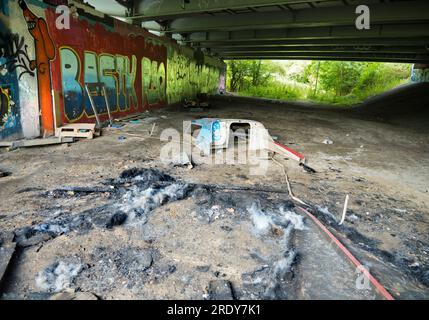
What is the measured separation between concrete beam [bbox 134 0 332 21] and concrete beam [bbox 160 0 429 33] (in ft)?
6.07

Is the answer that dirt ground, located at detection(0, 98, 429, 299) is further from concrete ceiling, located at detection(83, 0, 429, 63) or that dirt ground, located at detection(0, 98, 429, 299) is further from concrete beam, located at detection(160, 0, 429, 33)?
concrete ceiling, located at detection(83, 0, 429, 63)

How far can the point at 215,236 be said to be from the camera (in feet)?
10.4

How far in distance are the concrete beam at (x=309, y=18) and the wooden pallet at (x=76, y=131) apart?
26.1 ft

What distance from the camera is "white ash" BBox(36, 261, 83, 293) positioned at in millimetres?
2319

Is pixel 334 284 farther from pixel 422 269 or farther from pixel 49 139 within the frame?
pixel 49 139

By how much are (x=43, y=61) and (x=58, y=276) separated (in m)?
6.21

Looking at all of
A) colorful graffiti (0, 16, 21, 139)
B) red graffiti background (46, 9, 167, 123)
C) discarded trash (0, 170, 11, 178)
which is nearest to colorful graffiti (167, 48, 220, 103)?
red graffiti background (46, 9, 167, 123)

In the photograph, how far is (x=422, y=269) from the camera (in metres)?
2.83

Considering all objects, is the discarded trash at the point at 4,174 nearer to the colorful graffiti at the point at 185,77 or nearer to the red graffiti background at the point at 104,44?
the red graffiti background at the point at 104,44

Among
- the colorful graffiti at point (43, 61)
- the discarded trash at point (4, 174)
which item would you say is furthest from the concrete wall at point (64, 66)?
the discarded trash at point (4, 174)

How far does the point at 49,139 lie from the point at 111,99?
11.4 ft

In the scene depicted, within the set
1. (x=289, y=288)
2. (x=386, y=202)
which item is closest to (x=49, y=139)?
(x=289, y=288)

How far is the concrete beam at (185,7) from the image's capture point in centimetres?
903

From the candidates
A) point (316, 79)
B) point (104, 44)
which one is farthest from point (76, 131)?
point (316, 79)
